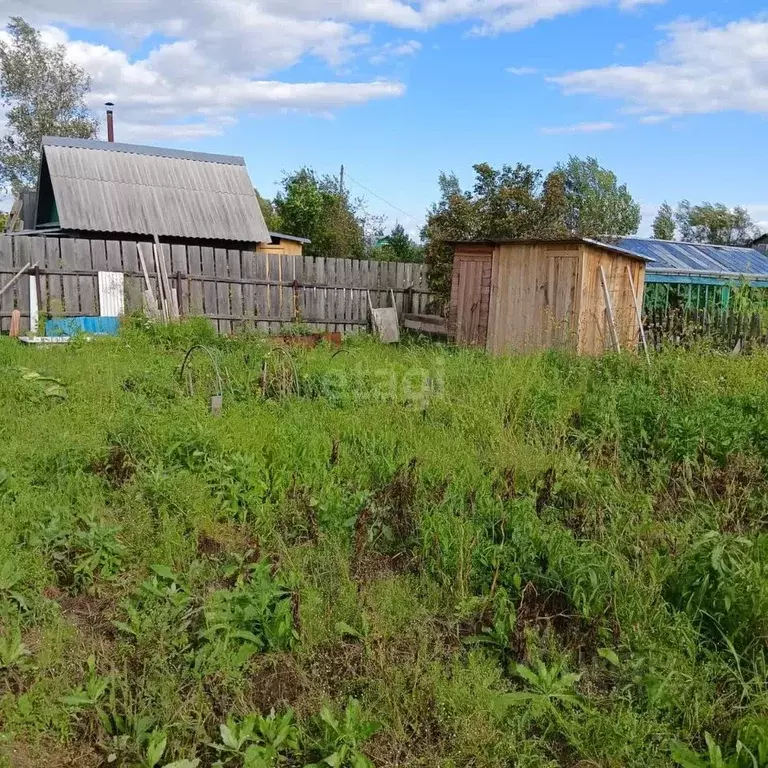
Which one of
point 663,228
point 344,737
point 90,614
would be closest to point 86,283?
point 90,614

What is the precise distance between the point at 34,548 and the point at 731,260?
55.9 feet

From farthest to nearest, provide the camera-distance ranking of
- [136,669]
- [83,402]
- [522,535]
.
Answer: [83,402], [522,535], [136,669]

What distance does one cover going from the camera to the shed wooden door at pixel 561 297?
1044 centimetres

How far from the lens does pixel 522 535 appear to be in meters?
3.57

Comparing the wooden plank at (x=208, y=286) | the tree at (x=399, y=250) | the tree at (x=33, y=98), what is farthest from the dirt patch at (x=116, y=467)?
the tree at (x=33, y=98)

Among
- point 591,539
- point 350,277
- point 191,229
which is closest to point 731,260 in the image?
point 350,277

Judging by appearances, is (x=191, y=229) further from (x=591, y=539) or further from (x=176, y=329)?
(x=591, y=539)

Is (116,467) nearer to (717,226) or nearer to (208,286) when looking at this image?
(208,286)

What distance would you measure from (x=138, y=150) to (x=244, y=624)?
681 inches

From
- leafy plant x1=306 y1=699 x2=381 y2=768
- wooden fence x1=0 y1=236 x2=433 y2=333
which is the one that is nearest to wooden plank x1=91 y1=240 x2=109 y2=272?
wooden fence x1=0 y1=236 x2=433 y2=333

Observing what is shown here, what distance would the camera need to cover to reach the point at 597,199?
23500 millimetres

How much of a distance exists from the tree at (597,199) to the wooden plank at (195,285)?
12.2 meters

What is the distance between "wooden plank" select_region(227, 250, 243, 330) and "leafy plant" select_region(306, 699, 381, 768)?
11158mm

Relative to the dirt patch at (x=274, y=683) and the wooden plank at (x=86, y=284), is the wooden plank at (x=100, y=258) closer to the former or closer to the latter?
the wooden plank at (x=86, y=284)
